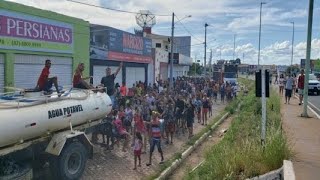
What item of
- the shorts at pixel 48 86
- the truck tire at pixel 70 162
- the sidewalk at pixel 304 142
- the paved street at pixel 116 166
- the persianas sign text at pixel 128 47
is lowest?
the paved street at pixel 116 166

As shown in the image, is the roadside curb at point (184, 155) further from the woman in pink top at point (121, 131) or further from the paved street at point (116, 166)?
the woman in pink top at point (121, 131)

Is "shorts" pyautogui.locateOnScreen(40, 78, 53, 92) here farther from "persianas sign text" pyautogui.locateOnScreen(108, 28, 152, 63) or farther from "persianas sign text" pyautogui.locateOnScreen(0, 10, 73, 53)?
"persianas sign text" pyautogui.locateOnScreen(108, 28, 152, 63)

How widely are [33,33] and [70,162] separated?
9.78m

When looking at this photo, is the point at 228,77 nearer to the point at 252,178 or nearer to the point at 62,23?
the point at 62,23

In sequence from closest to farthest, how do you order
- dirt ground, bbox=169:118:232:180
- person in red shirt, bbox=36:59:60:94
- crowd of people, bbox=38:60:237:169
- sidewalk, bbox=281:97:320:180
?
sidewalk, bbox=281:97:320:180
person in red shirt, bbox=36:59:60:94
dirt ground, bbox=169:118:232:180
crowd of people, bbox=38:60:237:169

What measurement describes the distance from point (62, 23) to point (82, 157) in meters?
11.8

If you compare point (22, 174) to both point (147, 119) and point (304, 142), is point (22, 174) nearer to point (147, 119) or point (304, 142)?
point (147, 119)

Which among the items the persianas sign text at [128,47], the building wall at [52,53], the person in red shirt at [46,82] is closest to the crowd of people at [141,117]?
the person in red shirt at [46,82]

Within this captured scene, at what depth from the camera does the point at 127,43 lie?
31.9 metres

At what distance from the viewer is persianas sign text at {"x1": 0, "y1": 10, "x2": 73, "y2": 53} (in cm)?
1731

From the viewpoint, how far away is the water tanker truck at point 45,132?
29.7 feet

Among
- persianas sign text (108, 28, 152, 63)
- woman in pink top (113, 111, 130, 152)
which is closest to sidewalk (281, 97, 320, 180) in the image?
woman in pink top (113, 111, 130, 152)

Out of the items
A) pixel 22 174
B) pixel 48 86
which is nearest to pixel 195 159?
pixel 48 86

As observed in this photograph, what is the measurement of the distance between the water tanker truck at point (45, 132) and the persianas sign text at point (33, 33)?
22.0 feet
